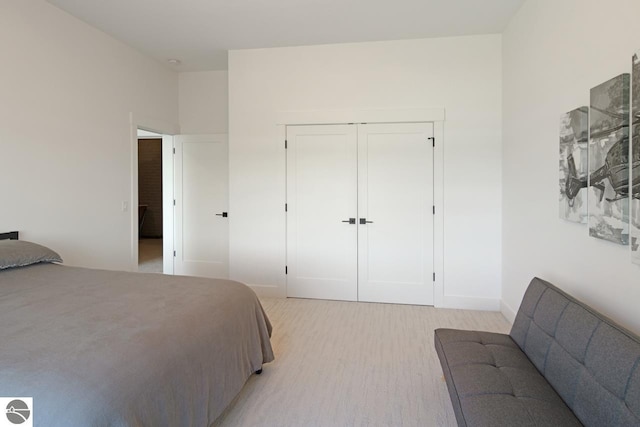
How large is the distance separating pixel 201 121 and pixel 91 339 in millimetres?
4014

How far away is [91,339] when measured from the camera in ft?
4.58

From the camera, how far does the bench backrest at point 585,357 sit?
47.8 inches

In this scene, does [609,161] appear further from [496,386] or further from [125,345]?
[125,345]

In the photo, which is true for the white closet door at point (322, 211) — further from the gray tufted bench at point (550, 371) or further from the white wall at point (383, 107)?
the gray tufted bench at point (550, 371)

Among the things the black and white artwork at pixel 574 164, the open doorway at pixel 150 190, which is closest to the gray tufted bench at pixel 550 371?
the black and white artwork at pixel 574 164

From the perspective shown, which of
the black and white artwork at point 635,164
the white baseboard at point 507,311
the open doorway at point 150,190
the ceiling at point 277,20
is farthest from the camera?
the open doorway at point 150,190

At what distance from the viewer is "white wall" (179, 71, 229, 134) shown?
4.85 metres

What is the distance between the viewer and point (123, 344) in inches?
54.3

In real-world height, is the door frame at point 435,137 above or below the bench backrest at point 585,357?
above

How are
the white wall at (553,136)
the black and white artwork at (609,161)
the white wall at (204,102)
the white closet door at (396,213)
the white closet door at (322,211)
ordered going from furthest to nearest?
1. the white wall at (204,102)
2. the white closet door at (322,211)
3. the white closet door at (396,213)
4. the white wall at (553,136)
5. the black and white artwork at (609,161)

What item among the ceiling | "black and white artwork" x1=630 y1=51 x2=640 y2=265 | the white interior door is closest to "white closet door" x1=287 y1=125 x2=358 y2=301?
the ceiling

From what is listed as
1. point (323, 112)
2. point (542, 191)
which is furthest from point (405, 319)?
point (323, 112)

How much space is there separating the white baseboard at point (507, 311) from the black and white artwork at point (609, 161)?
65.3 inches

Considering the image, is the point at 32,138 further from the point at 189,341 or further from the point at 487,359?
the point at 487,359
